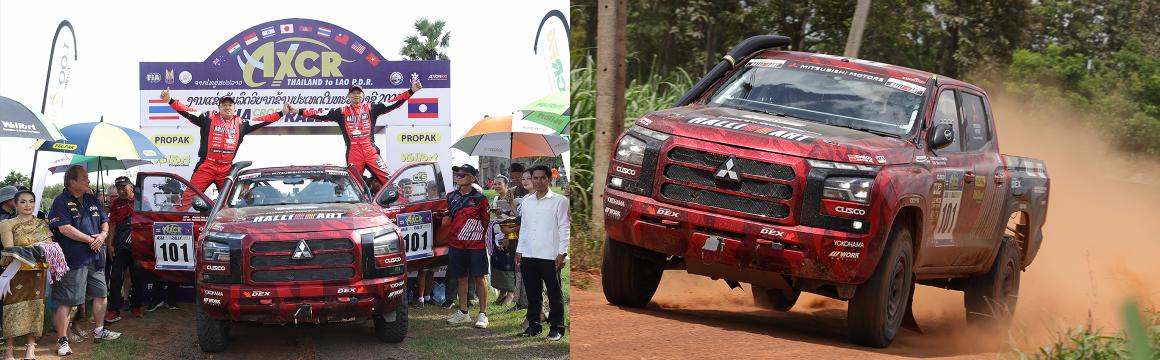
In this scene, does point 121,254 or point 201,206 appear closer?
point 201,206

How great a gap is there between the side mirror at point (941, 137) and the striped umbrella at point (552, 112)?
253cm

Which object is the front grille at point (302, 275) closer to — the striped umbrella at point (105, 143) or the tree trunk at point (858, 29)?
the striped umbrella at point (105, 143)

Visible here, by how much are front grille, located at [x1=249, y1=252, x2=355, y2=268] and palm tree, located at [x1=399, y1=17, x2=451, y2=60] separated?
155cm

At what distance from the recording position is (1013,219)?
31.1 feet

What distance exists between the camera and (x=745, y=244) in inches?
270

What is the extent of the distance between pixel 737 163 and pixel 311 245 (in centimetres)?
275

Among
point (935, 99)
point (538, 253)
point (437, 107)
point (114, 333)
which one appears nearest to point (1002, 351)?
point (935, 99)

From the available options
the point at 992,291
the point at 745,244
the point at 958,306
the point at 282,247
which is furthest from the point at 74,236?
the point at 958,306

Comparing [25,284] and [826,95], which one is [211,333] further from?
[826,95]

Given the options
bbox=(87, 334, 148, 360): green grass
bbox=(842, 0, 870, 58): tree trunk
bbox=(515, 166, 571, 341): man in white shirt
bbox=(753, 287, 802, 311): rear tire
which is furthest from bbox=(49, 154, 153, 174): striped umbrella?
bbox=(842, 0, 870, 58): tree trunk

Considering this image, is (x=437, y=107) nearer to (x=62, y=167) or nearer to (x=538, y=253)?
(x=538, y=253)

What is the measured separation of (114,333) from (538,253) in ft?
9.57

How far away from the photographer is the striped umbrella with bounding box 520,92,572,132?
8297 millimetres

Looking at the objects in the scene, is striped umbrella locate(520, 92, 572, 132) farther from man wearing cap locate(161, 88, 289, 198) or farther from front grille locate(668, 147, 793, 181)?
man wearing cap locate(161, 88, 289, 198)
